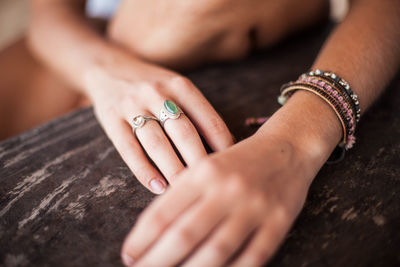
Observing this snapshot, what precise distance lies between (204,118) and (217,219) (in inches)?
8.0

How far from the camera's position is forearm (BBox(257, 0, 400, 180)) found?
1.55 feet

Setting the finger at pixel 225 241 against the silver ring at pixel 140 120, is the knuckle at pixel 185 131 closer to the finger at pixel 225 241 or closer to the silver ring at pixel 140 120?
the silver ring at pixel 140 120

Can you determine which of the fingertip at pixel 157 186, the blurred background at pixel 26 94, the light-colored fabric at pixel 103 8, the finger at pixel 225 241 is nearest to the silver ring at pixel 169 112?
the fingertip at pixel 157 186

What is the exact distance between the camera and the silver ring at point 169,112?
50cm

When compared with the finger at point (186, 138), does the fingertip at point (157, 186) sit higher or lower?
lower

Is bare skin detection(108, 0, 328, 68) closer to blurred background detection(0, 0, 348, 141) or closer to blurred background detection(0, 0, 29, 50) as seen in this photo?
blurred background detection(0, 0, 348, 141)

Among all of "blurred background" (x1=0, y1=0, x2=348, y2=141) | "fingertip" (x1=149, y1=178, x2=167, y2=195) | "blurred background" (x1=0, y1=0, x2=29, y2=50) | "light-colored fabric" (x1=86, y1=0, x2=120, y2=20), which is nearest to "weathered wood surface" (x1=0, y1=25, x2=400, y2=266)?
"fingertip" (x1=149, y1=178, x2=167, y2=195)

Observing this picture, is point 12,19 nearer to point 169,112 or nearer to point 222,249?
point 169,112

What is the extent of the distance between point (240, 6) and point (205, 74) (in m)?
0.20

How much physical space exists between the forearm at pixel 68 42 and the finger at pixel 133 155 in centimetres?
25

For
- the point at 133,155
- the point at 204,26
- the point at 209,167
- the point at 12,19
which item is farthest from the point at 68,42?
the point at 12,19

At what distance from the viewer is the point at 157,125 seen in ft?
1.67

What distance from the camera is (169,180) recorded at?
0.46m

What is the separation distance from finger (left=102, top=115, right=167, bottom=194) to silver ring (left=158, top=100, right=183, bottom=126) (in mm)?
67
